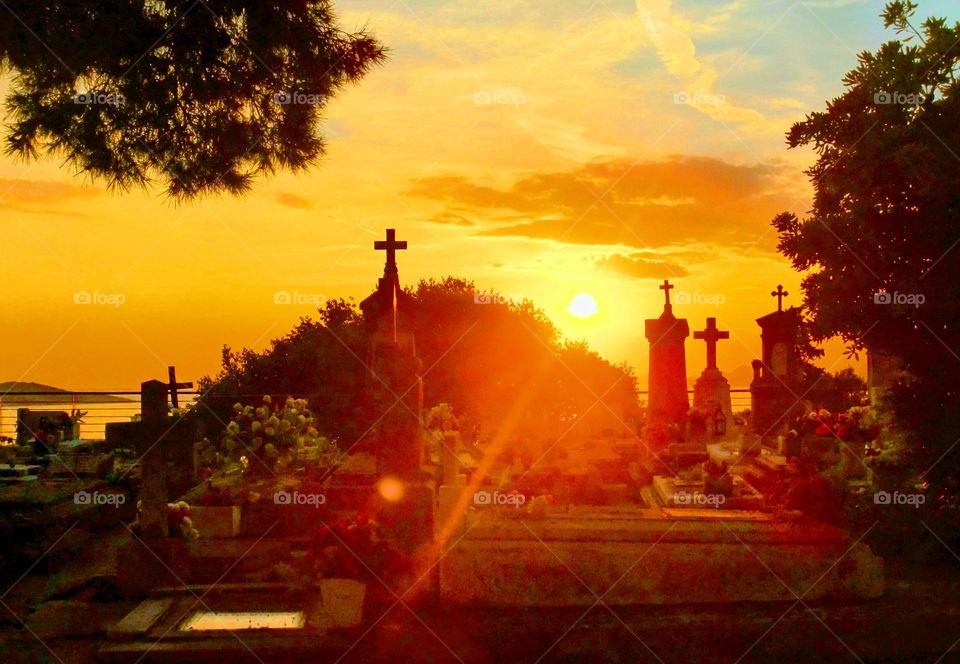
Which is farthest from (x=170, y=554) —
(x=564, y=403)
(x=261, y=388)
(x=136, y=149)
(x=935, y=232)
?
(x=564, y=403)

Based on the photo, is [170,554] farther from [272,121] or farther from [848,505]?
[848,505]

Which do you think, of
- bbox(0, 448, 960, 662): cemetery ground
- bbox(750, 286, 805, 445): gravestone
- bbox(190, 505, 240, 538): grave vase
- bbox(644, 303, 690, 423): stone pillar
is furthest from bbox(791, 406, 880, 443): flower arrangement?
bbox(190, 505, 240, 538): grave vase

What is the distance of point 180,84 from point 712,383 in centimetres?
1543

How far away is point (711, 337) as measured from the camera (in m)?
21.7

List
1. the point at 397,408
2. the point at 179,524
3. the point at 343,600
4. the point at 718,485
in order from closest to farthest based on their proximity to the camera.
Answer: the point at 343,600
the point at 179,524
the point at 397,408
the point at 718,485

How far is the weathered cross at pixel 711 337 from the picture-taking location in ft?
71.1

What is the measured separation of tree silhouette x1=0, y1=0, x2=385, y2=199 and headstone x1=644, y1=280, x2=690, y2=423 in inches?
521

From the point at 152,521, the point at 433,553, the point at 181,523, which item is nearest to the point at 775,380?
the point at 433,553

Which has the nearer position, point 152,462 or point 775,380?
point 152,462

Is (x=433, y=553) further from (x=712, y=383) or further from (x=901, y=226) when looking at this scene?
(x=712, y=383)

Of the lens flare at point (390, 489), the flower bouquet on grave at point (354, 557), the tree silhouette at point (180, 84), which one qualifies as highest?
the tree silhouette at point (180, 84)

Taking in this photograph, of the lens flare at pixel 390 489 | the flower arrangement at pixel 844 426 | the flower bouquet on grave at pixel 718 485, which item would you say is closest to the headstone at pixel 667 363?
the flower arrangement at pixel 844 426

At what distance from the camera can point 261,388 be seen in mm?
22125

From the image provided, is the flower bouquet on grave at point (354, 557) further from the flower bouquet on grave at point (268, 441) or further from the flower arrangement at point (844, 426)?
the flower arrangement at point (844, 426)
